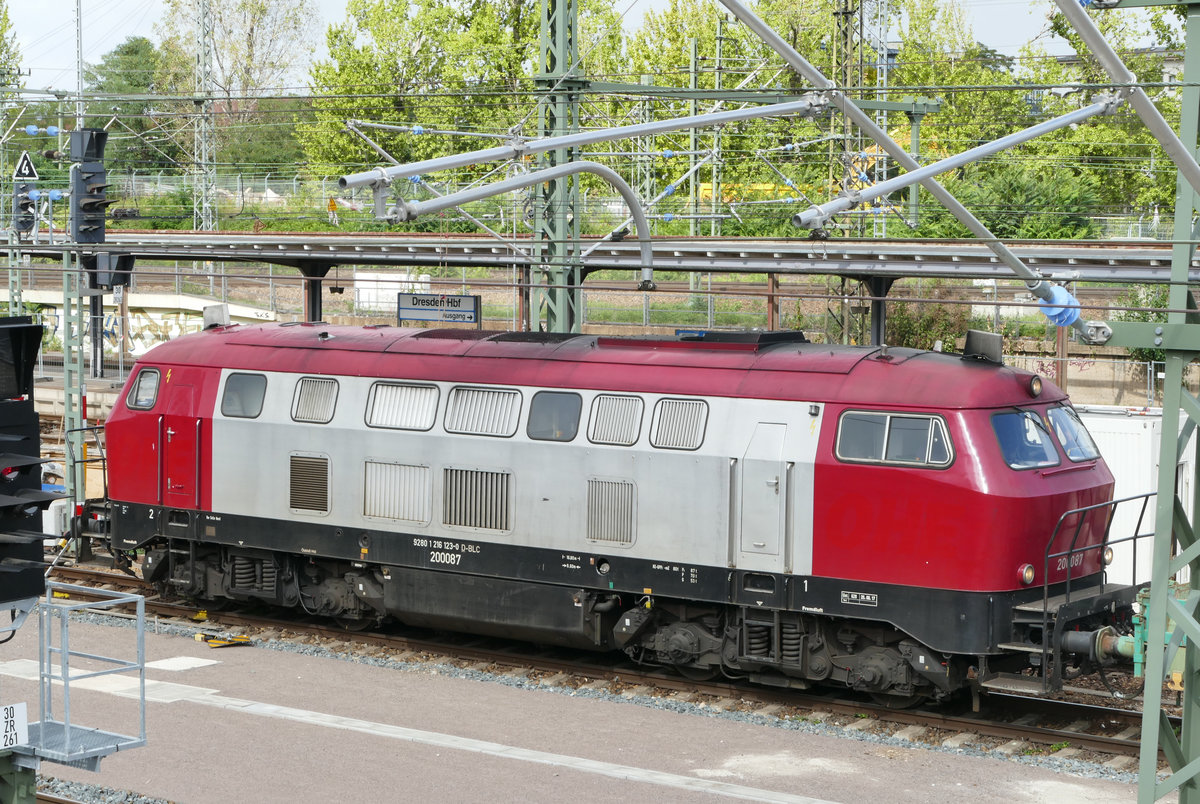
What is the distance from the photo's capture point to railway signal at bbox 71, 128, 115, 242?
22.1m

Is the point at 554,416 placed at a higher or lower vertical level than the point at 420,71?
lower

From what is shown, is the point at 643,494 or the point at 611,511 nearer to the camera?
the point at 643,494

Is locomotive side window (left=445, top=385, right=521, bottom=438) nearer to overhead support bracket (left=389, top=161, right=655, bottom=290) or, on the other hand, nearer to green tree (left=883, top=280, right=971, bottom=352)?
overhead support bracket (left=389, top=161, right=655, bottom=290)

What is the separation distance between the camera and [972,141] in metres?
43.5

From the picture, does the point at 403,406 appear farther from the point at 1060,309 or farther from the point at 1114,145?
the point at 1114,145

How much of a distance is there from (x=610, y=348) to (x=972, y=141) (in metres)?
31.1

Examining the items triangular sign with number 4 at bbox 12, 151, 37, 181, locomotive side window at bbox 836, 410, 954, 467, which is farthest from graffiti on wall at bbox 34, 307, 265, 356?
locomotive side window at bbox 836, 410, 954, 467

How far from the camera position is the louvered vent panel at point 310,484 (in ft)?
54.9

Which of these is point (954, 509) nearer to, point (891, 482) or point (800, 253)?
point (891, 482)

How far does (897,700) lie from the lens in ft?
46.8

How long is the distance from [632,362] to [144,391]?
23.9 feet

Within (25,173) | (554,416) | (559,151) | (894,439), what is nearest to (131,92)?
(25,173)

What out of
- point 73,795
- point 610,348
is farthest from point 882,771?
point 73,795

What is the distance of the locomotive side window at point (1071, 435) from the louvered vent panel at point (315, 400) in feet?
27.3
